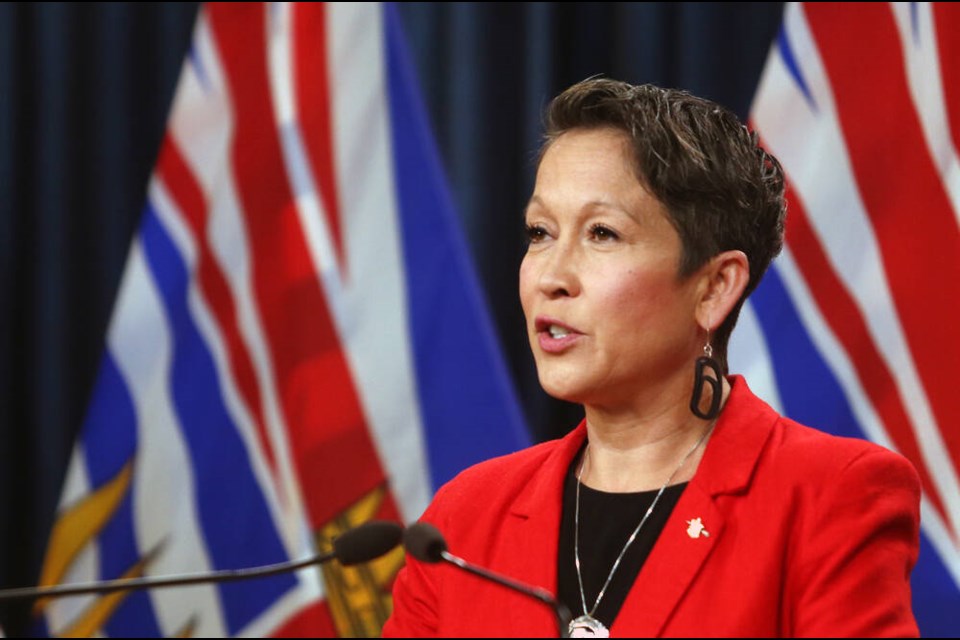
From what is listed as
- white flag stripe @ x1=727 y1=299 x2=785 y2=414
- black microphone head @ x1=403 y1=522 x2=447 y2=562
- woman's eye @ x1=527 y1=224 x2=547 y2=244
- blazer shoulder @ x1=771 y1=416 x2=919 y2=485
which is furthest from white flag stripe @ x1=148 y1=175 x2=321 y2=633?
black microphone head @ x1=403 y1=522 x2=447 y2=562

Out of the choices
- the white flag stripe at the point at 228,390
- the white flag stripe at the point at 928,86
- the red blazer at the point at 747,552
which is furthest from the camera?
the white flag stripe at the point at 228,390

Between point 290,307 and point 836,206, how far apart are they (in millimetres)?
1136

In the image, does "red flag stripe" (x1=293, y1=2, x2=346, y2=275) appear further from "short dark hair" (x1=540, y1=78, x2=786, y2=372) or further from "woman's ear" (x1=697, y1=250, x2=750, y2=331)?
"woman's ear" (x1=697, y1=250, x2=750, y2=331)

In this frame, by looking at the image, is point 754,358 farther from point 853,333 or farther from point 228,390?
point 228,390

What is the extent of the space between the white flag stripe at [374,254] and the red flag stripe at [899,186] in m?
0.92

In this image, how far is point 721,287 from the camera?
5.58ft

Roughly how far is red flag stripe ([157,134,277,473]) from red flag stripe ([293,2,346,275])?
26 centimetres

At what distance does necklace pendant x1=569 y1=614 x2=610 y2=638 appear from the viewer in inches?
61.2

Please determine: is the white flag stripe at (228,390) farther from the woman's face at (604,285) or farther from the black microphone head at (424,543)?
the black microphone head at (424,543)

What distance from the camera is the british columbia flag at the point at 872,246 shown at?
2441 mm

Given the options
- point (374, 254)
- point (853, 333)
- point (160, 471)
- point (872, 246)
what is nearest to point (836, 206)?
point (872, 246)

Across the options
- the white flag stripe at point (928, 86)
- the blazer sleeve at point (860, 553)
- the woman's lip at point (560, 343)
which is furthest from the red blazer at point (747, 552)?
the white flag stripe at point (928, 86)

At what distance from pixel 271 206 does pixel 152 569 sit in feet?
2.64

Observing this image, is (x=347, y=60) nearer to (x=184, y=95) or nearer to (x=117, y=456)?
(x=184, y=95)
